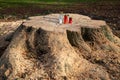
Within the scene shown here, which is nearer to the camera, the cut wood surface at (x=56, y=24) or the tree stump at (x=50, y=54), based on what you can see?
the tree stump at (x=50, y=54)

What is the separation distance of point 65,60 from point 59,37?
633 mm

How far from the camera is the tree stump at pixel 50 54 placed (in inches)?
293

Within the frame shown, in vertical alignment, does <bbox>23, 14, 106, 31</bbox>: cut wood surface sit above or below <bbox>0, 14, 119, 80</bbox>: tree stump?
above

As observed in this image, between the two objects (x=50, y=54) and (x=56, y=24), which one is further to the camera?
(x=56, y=24)

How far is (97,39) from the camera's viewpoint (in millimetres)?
8555

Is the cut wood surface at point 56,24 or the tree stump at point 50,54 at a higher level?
the cut wood surface at point 56,24

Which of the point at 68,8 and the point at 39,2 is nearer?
the point at 68,8

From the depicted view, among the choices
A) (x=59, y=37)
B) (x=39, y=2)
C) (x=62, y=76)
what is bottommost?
(x=39, y=2)


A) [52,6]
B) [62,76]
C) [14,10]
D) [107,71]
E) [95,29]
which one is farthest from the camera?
[52,6]

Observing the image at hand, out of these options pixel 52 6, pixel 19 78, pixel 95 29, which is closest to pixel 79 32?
pixel 95 29

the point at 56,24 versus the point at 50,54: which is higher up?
the point at 56,24

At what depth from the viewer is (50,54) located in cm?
774

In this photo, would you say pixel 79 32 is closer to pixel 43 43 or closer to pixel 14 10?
pixel 43 43

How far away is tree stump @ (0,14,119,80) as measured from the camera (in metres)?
7.45
